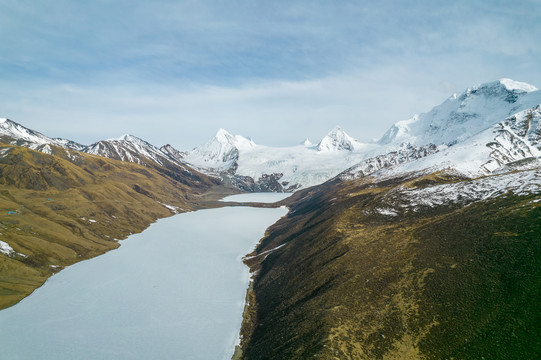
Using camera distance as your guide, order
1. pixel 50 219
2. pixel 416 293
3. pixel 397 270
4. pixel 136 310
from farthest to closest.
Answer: pixel 50 219 → pixel 136 310 → pixel 397 270 → pixel 416 293

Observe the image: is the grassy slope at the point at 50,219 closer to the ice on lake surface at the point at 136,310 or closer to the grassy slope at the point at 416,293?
the ice on lake surface at the point at 136,310

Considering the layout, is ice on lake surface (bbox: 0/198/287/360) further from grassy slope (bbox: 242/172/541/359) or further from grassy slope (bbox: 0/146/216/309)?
grassy slope (bbox: 242/172/541/359)

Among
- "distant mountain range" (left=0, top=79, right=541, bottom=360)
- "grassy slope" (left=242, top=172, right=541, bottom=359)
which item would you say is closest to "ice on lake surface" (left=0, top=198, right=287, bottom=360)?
"distant mountain range" (left=0, top=79, right=541, bottom=360)

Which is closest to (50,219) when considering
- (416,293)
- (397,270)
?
(397,270)

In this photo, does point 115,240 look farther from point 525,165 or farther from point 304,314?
Result: point 525,165

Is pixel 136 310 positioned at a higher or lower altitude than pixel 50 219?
lower

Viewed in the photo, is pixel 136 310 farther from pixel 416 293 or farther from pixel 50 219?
pixel 50 219

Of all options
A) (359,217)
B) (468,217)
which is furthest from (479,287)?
(359,217)

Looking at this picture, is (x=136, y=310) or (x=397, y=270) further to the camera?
(x=136, y=310)

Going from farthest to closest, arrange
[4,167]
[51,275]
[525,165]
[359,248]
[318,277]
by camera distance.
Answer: [4,167], [525,165], [51,275], [359,248], [318,277]
